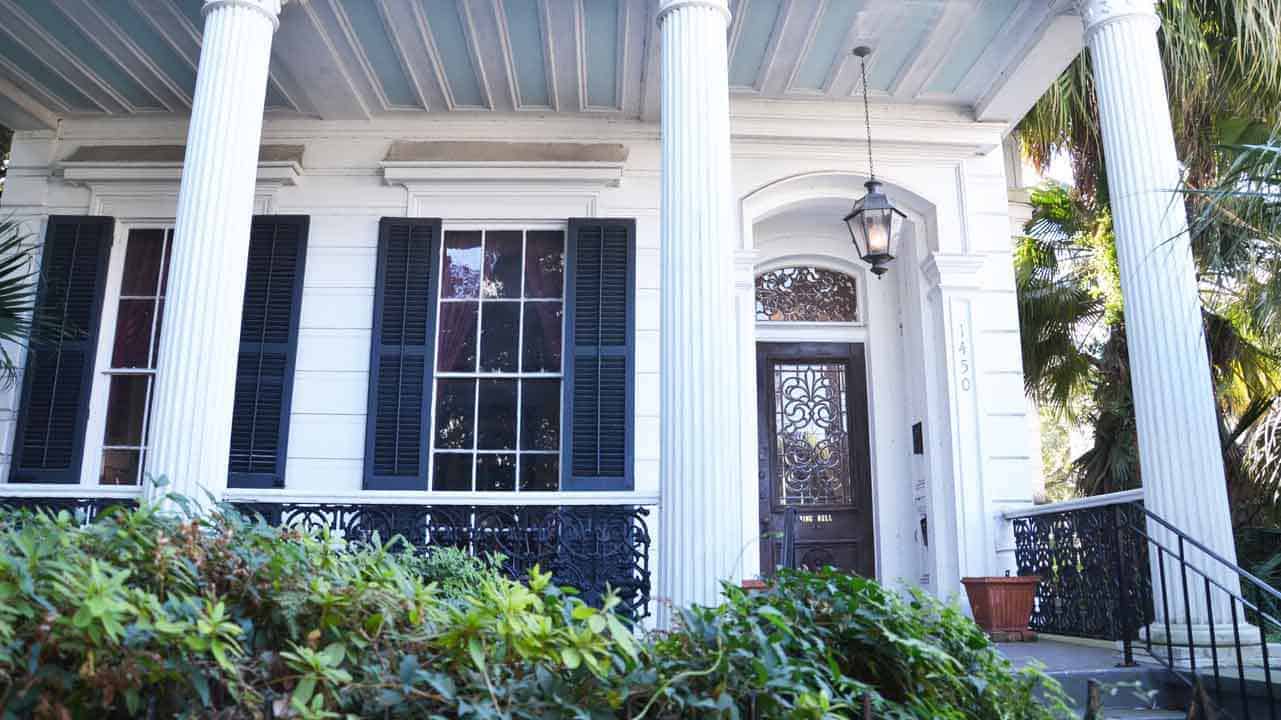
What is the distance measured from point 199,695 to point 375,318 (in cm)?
566

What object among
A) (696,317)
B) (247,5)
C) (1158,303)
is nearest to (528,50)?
(247,5)

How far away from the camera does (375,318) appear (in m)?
7.34

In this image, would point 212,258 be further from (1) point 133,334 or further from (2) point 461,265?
(1) point 133,334

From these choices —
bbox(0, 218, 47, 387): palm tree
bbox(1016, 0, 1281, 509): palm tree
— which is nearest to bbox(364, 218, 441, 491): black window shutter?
bbox(0, 218, 47, 387): palm tree

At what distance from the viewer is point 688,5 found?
5328 mm

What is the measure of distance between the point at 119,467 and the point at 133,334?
1.04 metres

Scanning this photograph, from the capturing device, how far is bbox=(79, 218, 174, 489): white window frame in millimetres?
7242

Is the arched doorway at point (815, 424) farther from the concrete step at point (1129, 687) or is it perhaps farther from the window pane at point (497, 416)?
the concrete step at point (1129, 687)

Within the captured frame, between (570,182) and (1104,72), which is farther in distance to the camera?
(570,182)

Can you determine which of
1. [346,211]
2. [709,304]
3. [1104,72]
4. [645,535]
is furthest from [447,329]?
[1104,72]

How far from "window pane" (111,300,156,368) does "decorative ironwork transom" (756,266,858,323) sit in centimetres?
495

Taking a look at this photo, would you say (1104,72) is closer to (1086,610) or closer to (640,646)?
(1086,610)

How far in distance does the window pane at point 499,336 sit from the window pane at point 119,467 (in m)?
2.72

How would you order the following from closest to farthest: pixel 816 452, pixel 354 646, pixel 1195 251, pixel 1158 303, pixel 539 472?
pixel 354 646 < pixel 1158 303 < pixel 539 472 < pixel 816 452 < pixel 1195 251
